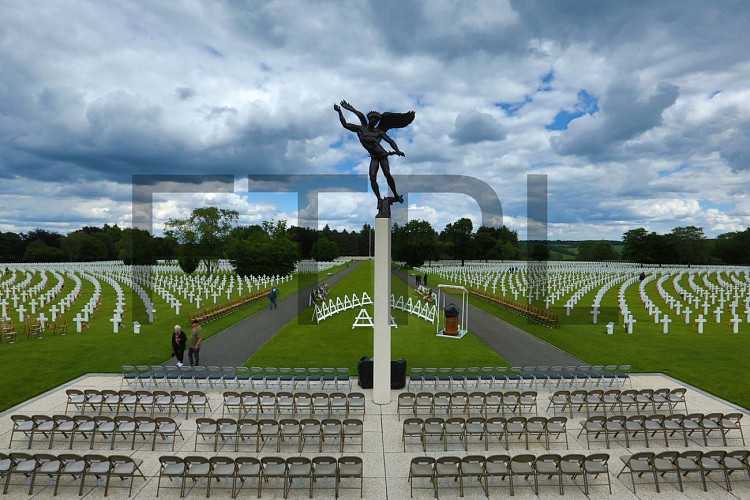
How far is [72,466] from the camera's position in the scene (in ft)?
25.2

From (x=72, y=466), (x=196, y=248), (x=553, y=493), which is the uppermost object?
(x=196, y=248)

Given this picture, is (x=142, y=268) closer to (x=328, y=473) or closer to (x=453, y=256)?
(x=328, y=473)

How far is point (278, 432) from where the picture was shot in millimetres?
9289

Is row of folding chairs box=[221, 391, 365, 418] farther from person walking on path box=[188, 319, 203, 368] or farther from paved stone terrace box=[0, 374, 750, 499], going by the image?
person walking on path box=[188, 319, 203, 368]

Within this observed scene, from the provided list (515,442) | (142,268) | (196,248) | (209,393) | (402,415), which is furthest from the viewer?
(196,248)

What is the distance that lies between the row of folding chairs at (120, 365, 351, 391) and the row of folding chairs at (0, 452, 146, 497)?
16.6ft

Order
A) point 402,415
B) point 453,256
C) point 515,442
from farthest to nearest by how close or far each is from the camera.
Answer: point 453,256 → point 402,415 → point 515,442

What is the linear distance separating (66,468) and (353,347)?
12.7 metres

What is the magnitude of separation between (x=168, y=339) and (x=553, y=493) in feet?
62.1

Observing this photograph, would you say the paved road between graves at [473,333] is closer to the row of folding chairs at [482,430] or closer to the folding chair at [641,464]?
the row of folding chairs at [482,430]

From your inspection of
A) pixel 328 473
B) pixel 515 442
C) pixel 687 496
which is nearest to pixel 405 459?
pixel 328 473

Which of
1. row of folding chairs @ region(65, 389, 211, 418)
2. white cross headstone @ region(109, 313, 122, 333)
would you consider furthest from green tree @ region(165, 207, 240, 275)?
row of folding chairs @ region(65, 389, 211, 418)

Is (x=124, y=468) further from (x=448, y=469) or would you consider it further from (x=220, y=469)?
(x=448, y=469)

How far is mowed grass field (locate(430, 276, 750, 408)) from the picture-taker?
49.1ft
